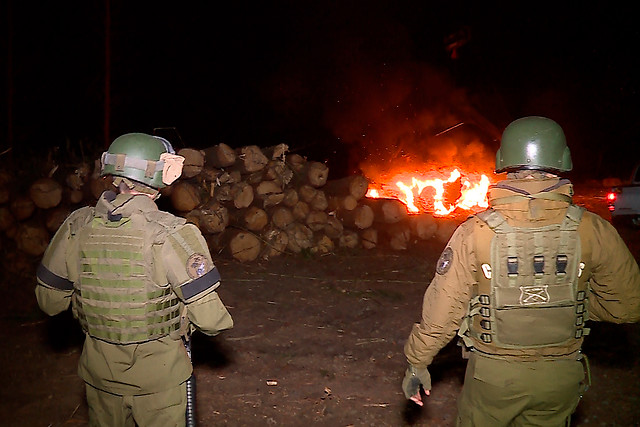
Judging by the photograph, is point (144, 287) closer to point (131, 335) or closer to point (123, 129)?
point (131, 335)

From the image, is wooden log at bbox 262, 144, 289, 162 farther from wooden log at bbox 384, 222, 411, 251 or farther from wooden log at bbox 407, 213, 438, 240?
wooden log at bbox 407, 213, 438, 240

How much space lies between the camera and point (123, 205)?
10.5 ft

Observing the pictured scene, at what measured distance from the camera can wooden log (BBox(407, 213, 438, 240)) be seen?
1070 centimetres

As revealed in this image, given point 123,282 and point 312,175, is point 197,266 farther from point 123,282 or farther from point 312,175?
point 312,175

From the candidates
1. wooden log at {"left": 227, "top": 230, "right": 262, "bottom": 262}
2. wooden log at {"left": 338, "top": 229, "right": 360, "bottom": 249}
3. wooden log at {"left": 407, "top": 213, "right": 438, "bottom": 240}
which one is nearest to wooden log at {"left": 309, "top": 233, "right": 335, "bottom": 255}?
wooden log at {"left": 338, "top": 229, "right": 360, "bottom": 249}

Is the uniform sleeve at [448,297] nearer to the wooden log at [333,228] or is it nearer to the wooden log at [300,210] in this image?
the wooden log at [300,210]

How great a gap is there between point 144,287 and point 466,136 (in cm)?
1575

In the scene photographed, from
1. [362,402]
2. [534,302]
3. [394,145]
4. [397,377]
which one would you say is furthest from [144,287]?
[394,145]

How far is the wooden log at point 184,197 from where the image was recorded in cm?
861

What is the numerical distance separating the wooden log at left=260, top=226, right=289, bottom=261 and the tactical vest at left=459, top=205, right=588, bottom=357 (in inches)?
271

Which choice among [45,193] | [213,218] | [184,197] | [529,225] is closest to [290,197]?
[213,218]

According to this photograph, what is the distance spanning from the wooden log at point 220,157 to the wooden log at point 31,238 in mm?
2665

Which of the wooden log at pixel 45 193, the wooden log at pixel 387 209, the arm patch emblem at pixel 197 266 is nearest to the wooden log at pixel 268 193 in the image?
the wooden log at pixel 387 209

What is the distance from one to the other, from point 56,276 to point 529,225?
105 inches
